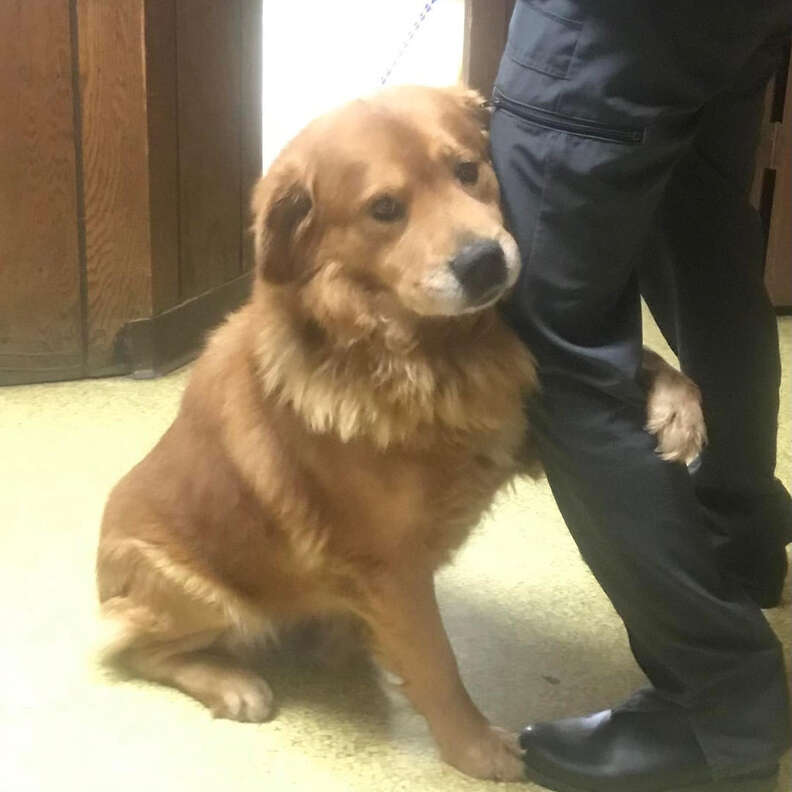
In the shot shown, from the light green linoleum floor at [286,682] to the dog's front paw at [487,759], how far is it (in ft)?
0.07

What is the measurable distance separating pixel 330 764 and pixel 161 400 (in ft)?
5.01

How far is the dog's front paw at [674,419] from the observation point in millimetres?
1321

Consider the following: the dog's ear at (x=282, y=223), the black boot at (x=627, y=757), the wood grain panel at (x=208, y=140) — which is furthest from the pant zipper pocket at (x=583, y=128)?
the wood grain panel at (x=208, y=140)

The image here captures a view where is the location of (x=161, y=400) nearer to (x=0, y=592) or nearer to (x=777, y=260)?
(x=0, y=592)

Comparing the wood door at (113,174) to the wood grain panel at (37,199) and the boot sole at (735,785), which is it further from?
the boot sole at (735,785)

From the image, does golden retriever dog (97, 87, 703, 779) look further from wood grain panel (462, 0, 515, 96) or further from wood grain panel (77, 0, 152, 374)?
wood grain panel (462, 0, 515, 96)

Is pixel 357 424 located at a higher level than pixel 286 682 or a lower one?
higher

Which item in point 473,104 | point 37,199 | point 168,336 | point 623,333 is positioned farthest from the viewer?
point 168,336

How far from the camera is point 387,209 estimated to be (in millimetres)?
1327

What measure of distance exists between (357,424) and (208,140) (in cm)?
191

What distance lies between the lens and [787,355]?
3.20 m

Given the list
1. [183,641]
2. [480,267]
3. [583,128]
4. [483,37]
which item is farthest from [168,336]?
[583,128]

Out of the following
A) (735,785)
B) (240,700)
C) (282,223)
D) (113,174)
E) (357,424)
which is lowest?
(240,700)

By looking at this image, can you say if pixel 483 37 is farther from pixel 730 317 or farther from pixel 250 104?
pixel 730 317
